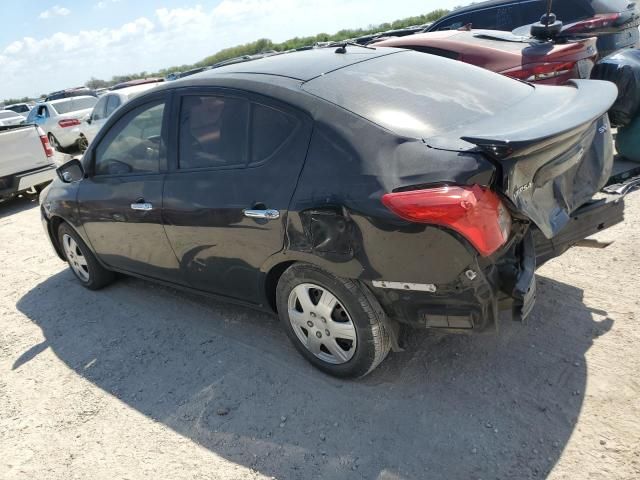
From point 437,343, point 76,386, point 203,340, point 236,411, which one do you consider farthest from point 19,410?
point 437,343

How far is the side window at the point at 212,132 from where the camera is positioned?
3.17m

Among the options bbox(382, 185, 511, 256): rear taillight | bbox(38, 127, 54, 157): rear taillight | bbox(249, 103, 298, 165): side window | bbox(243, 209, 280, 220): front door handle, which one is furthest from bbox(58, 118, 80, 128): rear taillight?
bbox(382, 185, 511, 256): rear taillight

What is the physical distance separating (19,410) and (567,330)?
11.5ft

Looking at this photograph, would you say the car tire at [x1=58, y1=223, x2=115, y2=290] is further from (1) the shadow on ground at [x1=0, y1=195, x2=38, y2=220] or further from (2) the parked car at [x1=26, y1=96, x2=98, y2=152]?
(2) the parked car at [x1=26, y1=96, x2=98, y2=152]

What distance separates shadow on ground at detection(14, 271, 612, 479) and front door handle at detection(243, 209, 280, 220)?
1.01 metres

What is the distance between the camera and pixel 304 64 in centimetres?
336

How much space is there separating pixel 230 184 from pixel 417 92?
1.22 m

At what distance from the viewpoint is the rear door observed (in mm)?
2920

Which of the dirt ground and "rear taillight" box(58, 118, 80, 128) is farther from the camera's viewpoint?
"rear taillight" box(58, 118, 80, 128)

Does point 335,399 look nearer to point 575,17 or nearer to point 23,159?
point 575,17

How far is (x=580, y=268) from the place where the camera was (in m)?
3.88

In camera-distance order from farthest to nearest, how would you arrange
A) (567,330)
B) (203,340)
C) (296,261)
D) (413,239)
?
(203,340)
(567,330)
(296,261)
(413,239)

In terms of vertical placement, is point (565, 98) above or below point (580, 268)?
above

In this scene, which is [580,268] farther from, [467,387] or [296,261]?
[296,261]
